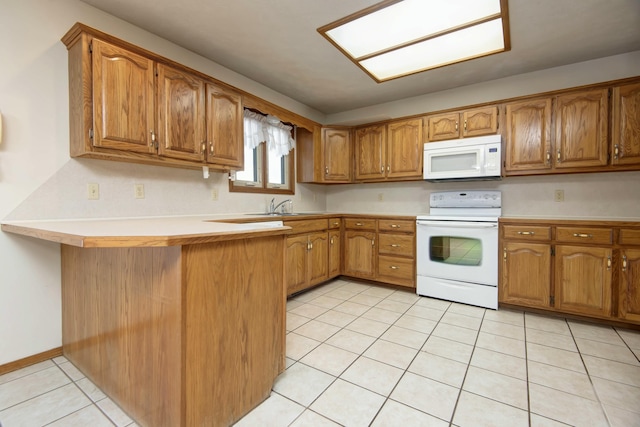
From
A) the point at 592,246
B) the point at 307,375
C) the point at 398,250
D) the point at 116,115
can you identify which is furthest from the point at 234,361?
the point at 592,246

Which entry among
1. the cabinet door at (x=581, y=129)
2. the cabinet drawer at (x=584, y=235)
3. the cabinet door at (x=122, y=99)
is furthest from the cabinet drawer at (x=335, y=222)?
the cabinet door at (x=581, y=129)

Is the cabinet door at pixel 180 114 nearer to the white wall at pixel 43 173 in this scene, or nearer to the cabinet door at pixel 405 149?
the white wall at pixel 43 173

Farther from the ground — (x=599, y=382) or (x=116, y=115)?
(x=116, y=115)

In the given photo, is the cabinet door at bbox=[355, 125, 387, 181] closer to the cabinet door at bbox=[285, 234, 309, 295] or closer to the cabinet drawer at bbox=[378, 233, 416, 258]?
the cabinet drawer at bbox=[378, 233, 416, 258]

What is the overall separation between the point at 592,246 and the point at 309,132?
3123 mm

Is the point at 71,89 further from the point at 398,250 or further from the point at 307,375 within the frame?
the point at 398,250

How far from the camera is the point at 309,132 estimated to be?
3.81 meters

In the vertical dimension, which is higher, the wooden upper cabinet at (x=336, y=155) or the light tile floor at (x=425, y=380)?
the wooden upper cabinet at (x=336, y=155)

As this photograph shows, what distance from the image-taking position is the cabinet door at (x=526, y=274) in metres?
2.59

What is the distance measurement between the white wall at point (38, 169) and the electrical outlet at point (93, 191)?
3 centimetres

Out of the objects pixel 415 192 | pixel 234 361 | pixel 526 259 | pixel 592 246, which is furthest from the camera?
pixel 415 192

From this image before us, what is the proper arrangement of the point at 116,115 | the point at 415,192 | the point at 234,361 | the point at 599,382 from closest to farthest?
1. the point at 234,361
2. the point at 599,382
3. the point at 116,115
4. the point at 415,192

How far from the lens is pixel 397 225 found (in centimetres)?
334

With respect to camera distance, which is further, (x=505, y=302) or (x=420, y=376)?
(x=505, y=302)
